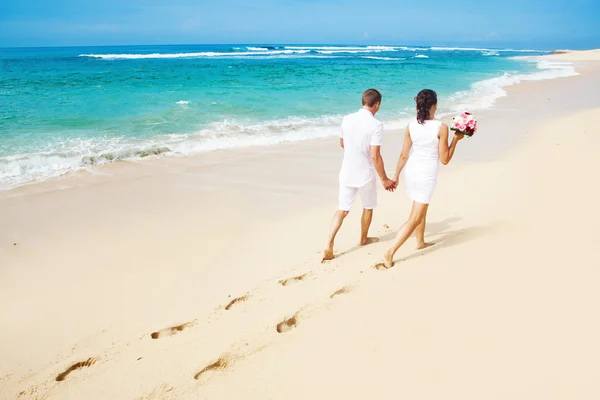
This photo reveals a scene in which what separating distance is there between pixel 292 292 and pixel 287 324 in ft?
1.90

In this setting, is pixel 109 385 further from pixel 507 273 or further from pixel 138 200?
pixel 138 200

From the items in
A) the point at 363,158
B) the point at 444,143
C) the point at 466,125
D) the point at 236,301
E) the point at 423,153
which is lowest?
the point at 236,301

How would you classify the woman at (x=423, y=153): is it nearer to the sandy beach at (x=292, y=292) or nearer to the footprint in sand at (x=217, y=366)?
the sandy beach at (x=292, y=292)

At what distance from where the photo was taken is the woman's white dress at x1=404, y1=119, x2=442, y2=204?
369 centimetres

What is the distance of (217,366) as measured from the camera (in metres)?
2.71

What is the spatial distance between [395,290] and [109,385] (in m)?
2.22

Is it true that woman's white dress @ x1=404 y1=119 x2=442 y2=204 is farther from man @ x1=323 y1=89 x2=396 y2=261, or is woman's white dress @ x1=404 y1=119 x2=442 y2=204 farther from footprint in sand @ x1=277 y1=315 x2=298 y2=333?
footprint in sand @ x1=277 y1=315 x2=298 y2=333

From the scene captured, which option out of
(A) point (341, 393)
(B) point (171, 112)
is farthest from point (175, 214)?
(B) point (171, 112)

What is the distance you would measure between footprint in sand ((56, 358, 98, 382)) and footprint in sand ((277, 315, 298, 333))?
1.44 m

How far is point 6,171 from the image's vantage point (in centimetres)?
747

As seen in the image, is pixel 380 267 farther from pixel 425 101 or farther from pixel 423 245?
pixel 425 101

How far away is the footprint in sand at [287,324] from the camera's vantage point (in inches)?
119

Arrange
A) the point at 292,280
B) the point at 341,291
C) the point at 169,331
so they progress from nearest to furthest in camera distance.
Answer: the point at 169,331
the point at 341,291
the point at 292,280

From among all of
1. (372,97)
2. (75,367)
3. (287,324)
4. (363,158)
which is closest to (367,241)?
(363,158)
